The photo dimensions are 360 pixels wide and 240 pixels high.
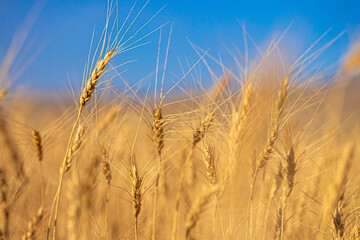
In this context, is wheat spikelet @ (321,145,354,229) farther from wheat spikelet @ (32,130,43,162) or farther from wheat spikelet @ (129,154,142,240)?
wheat spikelet @ (32,130,43,162)

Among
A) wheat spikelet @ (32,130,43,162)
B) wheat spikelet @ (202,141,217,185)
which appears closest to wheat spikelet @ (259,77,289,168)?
wheat spikelet @ (202,141,217,185)

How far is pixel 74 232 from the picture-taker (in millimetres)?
1447

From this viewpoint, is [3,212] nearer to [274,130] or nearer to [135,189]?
[135,189]

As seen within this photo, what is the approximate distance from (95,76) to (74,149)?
383mm

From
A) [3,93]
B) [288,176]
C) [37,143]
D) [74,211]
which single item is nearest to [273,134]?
[288,176]

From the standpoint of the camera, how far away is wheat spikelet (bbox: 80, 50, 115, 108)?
142cm

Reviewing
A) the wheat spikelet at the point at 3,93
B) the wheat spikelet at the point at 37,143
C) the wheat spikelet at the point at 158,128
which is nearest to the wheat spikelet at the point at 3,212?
the wheat spikelet at the point at 37,143

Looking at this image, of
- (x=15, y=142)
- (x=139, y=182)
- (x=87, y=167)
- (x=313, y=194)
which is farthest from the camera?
(x=313, y=194)

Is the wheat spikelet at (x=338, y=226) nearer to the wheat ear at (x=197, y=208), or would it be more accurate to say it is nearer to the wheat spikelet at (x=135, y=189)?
the wheat ear at (x=197, y=208)

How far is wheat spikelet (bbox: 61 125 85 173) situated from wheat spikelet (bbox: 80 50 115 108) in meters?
0.23

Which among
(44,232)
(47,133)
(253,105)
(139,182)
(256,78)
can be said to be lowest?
(44,232)

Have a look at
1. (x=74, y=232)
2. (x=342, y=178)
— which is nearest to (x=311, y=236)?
(x=342, y=178)

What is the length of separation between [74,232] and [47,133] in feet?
2.38

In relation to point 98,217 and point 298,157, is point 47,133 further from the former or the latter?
point 298,157
